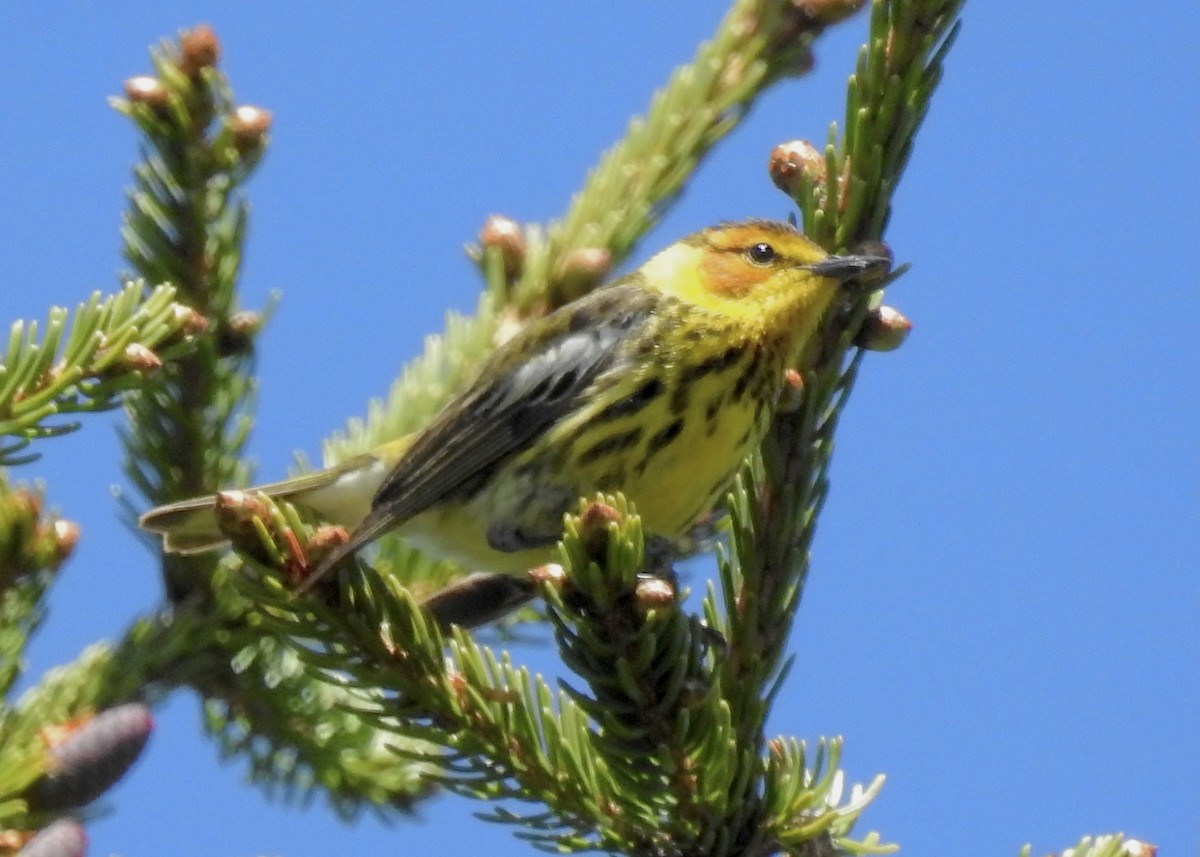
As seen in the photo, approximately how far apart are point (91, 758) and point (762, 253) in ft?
6.05

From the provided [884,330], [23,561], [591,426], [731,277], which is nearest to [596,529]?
[884,330]

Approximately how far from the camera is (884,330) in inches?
80.7

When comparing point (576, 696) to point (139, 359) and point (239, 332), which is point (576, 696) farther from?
point (239, 332)

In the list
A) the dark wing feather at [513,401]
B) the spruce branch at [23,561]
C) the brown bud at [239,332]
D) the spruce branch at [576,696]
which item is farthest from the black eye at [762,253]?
the spruce branch at [23,561]

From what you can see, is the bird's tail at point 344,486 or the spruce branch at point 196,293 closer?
the spruce branch at point 196,293

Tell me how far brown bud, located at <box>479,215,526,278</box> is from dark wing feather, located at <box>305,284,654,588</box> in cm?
12

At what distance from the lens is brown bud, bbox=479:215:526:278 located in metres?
2.62

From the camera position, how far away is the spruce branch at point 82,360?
1.86 metres

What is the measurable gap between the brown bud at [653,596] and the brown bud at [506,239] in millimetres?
1174

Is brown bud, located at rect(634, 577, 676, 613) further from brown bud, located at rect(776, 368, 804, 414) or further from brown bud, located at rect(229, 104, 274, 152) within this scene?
→ brown bud, located at rect(229, 104, 274, 152)

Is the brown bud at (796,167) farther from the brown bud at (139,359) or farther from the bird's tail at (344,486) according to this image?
the bird's tail at (344,486)

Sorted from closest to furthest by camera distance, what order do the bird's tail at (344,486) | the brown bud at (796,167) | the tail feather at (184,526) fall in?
1. the brown bud at (796,167)
2. the tail feather at (184,526)
3. the bird's tail at (344,486)

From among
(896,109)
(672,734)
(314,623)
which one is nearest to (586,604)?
(672,734)

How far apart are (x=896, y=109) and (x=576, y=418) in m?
1.06
